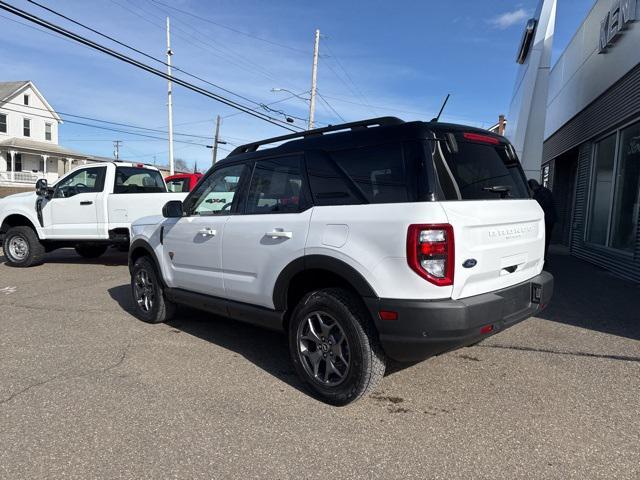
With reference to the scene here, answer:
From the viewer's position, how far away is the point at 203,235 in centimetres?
439

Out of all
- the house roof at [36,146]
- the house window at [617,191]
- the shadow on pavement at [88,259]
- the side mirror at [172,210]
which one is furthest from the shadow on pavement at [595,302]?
the house roof at [36,146]

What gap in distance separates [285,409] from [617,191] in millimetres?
9459

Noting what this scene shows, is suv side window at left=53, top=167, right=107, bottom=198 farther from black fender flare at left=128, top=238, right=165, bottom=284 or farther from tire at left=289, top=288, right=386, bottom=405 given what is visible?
tire at left=289, top=288, right=386, bottom=405

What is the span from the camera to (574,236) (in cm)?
1271

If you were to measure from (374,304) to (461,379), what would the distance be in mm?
1306

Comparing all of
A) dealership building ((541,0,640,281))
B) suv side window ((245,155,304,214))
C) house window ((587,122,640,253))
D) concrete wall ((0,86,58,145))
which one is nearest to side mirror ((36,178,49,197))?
suv side window ((245,155,304,214))

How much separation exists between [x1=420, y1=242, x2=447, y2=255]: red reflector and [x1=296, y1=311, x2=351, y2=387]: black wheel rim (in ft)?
2.75

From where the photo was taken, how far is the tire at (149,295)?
17.0ft

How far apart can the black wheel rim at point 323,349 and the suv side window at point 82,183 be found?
7.15 meters

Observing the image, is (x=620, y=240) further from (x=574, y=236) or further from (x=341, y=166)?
(x=341, y=166)

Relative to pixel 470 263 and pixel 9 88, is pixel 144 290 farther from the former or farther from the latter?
pixel 9 88

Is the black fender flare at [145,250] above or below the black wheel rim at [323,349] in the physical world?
above

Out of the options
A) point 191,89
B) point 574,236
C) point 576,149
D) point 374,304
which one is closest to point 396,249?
point 374,304

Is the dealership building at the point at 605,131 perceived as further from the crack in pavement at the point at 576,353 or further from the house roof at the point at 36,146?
the house roof at the point at 36,146
